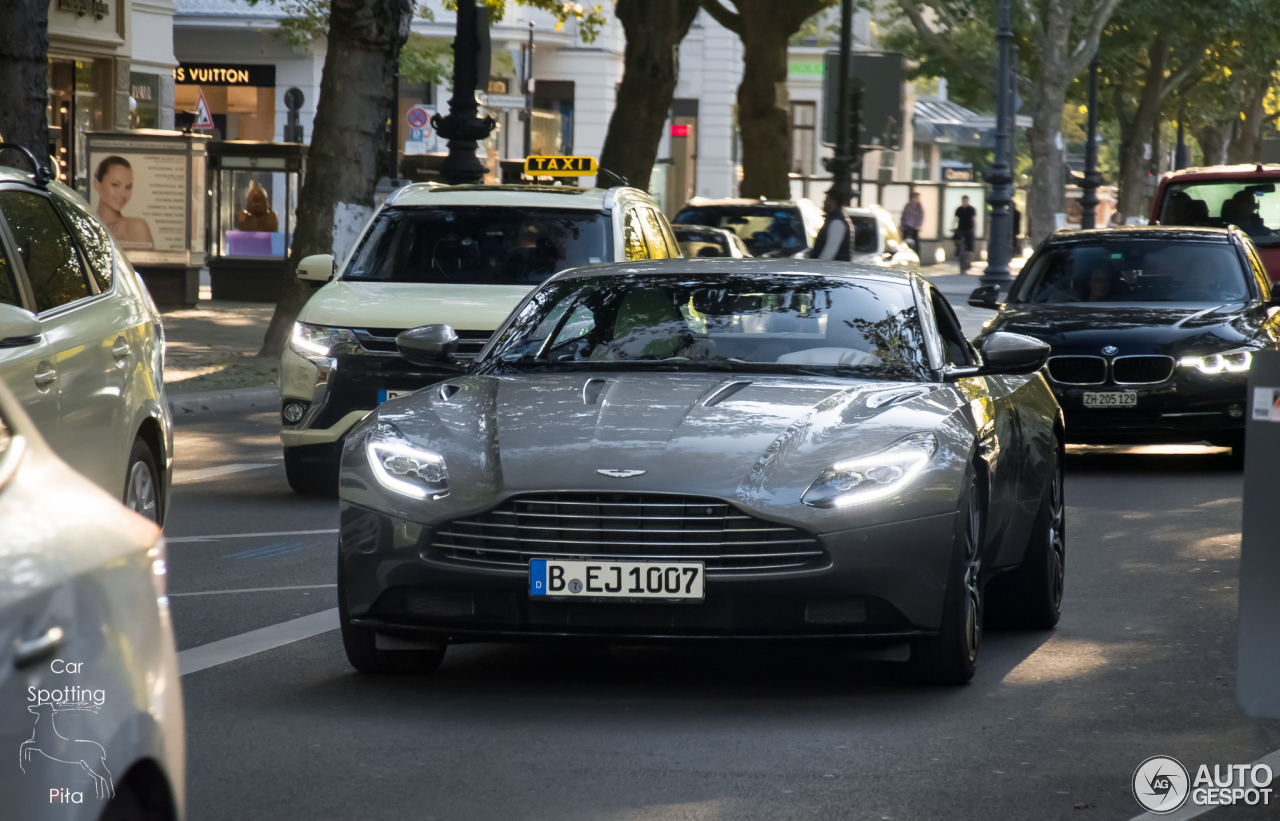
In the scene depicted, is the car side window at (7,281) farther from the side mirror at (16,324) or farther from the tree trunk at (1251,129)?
the tree trunk at (1251,129)

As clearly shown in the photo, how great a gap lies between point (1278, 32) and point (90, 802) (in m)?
55.0

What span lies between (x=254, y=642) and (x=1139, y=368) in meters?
7.45

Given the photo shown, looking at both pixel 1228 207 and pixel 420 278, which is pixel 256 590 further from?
pixel 1228 207

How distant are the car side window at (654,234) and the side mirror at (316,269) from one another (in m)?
2.14

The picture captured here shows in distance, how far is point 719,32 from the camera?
217ft

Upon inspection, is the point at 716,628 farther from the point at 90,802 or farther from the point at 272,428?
the point at 272,428

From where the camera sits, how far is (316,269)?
12180 millimetres

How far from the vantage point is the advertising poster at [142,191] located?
26.8 m

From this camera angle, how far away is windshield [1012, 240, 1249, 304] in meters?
14.2

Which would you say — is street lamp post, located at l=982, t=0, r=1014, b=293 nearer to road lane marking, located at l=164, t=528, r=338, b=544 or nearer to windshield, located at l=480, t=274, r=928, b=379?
road lane marking, located at l=164, t=528, r=338, b=544

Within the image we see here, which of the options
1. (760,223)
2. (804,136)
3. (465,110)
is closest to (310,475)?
(465,110)

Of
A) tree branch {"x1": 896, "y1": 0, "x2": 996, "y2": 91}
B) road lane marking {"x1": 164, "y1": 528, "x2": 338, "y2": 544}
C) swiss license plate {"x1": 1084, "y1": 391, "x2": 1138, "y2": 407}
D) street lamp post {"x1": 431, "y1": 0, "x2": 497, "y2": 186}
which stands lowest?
road lane marking {"x1": 164, "y1": 528, "x2": 338, "y2": 544}

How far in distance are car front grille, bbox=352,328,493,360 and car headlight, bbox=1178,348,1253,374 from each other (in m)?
4.60

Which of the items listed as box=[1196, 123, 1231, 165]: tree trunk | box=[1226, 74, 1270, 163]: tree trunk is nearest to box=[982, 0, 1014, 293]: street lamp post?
box=[1226, 74, 1270, 163]: tree trunk
